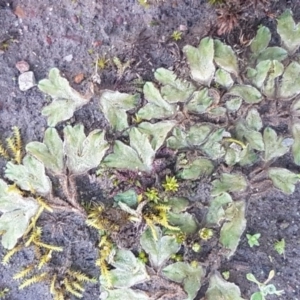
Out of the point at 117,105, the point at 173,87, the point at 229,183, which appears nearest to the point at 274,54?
the point at 173,87

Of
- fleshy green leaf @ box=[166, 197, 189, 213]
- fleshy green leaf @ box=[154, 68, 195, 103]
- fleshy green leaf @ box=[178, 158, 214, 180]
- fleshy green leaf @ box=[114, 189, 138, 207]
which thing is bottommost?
fleshy green leaf @ box=[166, 197, 189, 213]

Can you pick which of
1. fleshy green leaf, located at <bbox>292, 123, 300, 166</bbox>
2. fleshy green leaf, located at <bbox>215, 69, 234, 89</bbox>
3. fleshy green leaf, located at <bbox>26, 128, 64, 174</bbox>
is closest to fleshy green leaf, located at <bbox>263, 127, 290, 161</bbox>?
fleshy green leaf, located at <bbox>292, 123, 300, 166</bbox>

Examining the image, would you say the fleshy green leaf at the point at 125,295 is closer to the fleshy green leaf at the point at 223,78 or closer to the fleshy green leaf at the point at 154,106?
the fleshy green leaf at the point at 154,106

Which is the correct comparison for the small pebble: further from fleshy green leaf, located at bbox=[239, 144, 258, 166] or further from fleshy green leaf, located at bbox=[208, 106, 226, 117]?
fleshy green leaf, located at bbox=[239, 144, 258, 166]

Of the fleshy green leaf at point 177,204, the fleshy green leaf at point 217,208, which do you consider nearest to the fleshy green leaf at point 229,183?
the fleshy green leaf at point 217,208

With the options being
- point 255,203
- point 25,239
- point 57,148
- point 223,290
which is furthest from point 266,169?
point 25,239

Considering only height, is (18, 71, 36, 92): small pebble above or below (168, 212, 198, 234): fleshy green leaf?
above
